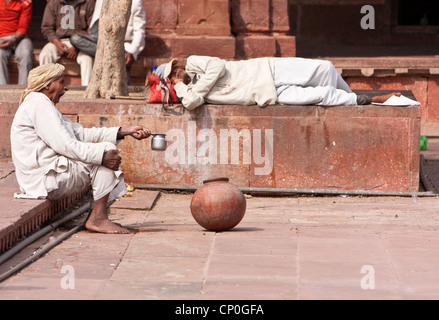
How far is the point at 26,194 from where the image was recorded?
21.3 feet

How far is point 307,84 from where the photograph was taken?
858 cm

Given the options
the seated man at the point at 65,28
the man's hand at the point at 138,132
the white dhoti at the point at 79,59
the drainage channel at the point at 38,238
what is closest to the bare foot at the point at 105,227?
the drainage channel at the point at 38,238

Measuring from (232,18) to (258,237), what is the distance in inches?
243

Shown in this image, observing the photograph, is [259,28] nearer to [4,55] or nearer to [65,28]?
[65,28]

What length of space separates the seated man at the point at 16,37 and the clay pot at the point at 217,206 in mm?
5990

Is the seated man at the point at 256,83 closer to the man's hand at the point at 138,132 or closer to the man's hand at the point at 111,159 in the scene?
the man's hand at the point at 138,132

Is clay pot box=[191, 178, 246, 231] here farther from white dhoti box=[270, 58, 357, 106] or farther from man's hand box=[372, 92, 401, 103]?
man's hand box=[372, 92, 401, 103]

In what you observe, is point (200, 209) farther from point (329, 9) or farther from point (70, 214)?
point (329, 9)

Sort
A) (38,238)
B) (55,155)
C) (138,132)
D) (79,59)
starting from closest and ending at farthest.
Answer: (38,238), (55,155), (138,132), (79,59)

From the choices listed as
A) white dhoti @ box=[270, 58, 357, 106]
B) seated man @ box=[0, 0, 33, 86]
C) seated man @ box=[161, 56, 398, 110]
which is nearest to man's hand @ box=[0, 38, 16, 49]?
seated man @ box=[0, 0, 33, 86]

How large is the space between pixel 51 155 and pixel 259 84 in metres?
2.72

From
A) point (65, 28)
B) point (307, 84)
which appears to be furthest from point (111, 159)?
point (65, 28)

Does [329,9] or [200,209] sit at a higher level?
[329,9]

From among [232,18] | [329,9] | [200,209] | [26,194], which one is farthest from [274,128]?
[329,9]
